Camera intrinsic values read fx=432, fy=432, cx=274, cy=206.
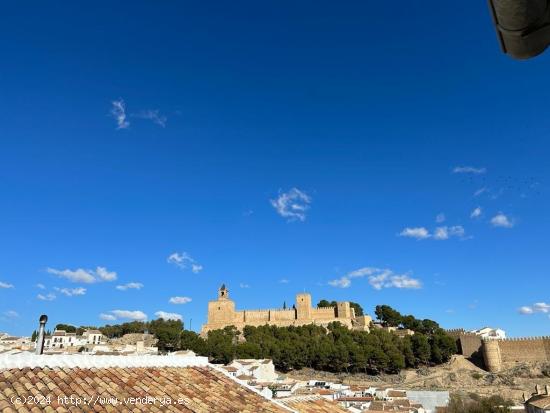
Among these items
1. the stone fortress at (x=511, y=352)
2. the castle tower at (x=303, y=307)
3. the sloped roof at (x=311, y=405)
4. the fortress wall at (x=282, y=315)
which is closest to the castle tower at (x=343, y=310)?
the castle tower at (x=303, y=307)

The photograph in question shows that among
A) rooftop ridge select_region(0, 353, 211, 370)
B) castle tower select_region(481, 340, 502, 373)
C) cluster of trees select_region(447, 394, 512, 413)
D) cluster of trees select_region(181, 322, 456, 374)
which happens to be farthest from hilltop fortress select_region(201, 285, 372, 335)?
rooftop ridge select_region(0, 353, 211, 370)

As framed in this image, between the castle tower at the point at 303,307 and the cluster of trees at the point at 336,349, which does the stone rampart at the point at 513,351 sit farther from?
the castle tower at the point at 303,307

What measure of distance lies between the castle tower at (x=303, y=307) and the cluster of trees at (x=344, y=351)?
352 inches

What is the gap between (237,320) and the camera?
223 feet

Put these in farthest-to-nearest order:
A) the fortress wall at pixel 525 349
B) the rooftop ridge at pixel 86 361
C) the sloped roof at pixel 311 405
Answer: the fortress wall at pixel 525 349 < the sloped roof at pixel 311 405 < the rooftop ridge at pixel 86 361

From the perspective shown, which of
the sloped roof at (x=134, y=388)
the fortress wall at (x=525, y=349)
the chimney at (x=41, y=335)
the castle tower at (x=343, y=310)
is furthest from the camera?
the castle tower at (x=343, y=310)

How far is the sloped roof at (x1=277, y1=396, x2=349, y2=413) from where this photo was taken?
29.3ft

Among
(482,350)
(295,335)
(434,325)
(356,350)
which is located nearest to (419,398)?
(356,350)

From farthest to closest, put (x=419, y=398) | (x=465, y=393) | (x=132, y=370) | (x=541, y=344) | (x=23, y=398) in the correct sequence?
1. (x=541, y=344)
2. (x=465, y=393)
3. (x=419, y=398)
4. (x=132, y=370)
5. (x=23, y=398)

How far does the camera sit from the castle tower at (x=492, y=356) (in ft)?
161

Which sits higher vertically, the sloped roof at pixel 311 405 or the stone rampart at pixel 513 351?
the stone rampart at pixel 513 351

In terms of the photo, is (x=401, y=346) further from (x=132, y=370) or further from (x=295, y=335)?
(x=132, y=370)

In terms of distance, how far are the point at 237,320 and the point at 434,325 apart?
30614mm

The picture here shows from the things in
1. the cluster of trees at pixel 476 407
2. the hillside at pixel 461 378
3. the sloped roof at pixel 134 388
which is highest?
the sloped roof at pixel 134 388
